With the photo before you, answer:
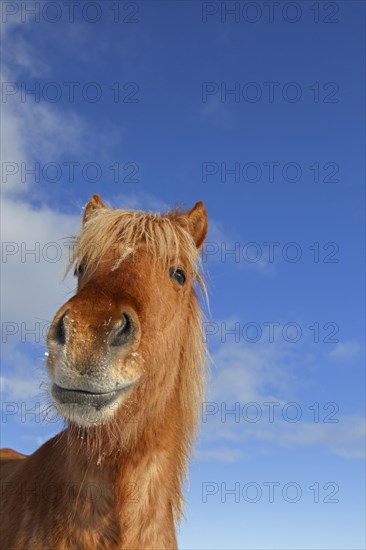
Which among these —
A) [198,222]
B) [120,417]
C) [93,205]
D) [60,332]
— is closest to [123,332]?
[60,332]

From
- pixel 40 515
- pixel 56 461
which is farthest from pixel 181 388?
pixel 40 515

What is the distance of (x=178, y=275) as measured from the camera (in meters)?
6.62

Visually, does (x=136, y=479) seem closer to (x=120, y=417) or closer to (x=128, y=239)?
(x=120, y=417)

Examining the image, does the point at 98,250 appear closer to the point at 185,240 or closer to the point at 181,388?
the point at 185,240

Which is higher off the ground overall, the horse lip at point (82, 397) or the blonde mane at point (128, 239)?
the blonde mane at point (128, 239)

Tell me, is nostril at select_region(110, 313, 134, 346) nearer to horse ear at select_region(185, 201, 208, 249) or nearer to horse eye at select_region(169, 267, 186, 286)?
horse eye at select_region(169, 267, 186, 286)

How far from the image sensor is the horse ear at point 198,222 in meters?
7.57

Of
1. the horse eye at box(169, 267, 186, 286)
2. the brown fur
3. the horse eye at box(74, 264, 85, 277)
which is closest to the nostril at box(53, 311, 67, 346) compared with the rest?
the brown fur

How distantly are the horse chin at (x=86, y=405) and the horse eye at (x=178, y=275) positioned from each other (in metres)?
1.77

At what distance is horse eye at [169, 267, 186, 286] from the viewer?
6.52 m

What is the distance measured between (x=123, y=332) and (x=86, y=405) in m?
0.75

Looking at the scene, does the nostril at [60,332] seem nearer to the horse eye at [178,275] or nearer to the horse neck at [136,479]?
the horse neck at [136,479]

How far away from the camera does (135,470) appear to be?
5660 millimetres

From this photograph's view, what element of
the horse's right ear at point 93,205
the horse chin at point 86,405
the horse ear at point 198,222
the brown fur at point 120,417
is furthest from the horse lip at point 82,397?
the horse's right ear at point 93,205
